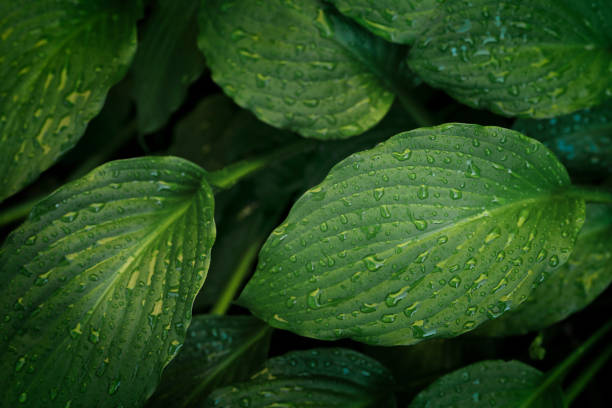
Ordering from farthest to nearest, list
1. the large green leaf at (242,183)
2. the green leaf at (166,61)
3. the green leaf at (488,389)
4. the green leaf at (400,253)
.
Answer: the large green leaf at (242,183) → the green leaf at (166,61) → the green leaf at (488,389) → the green leaf at (400,253)

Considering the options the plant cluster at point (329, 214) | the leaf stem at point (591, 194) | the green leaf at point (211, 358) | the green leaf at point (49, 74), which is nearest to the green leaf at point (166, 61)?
the plant cluster at point (329, 214)

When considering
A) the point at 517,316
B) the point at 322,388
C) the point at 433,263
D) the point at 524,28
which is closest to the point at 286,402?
the point at 322,388

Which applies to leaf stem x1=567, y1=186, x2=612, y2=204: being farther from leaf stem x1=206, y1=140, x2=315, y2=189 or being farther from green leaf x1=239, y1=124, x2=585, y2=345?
leaf stem x1=206, y1=140, x2=315, y2=189

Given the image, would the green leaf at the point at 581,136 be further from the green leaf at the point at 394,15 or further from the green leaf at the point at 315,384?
the green leaf at the point at 315,384

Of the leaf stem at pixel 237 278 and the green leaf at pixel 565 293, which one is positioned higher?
the green leaf at pixel 565 293

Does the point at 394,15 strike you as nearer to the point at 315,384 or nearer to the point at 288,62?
the point at 288,62

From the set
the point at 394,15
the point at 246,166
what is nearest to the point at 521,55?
the point at 394,15

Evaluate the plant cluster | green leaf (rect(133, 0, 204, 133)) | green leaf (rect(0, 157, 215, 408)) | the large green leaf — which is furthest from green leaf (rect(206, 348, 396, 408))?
green leaf (rect(133, 0, 204, 133))

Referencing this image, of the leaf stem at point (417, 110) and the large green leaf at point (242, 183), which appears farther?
the large green leaf at point (242, 183)
